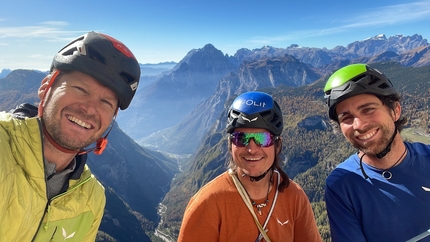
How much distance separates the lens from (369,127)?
649cm

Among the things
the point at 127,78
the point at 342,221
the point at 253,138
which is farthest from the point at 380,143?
the point at 127,78

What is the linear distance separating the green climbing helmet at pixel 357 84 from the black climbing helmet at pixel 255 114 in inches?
65.4

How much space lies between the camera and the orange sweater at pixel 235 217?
5.47 m

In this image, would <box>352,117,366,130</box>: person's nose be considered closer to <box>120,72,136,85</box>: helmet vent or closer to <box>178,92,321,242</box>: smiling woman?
<box>178,92,321,242</box>: smiling woman

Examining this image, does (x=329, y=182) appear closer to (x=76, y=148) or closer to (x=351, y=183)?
(x=351, y=183)

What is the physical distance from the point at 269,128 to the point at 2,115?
18.6 feet

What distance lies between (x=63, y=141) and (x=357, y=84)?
23.5ft

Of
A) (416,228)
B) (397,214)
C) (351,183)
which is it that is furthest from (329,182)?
(416,228)

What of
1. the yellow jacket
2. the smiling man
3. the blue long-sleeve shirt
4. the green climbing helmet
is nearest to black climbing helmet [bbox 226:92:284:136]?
the green climbing helmet

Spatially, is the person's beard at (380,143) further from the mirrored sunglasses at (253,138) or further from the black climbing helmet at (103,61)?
the black climbing helmet at (103,61)

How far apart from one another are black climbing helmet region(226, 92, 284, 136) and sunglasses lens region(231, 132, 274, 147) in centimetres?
17

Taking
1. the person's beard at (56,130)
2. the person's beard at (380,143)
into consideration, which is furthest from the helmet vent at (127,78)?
Result: the person's beard at (380,143)

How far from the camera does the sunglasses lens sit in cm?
655

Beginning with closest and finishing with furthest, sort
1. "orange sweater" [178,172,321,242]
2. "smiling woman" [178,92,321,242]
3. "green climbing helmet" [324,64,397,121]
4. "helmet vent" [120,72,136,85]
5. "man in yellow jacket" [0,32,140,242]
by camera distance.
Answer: "man in yellow jacket" [0,32,140,242]
"orange sweater" [178,172,321,242]
"smiling woman" [178,92,321,242]
"helmet vent" [120,72,136,85]
"green climbing helmet" [324,64,397,121]
